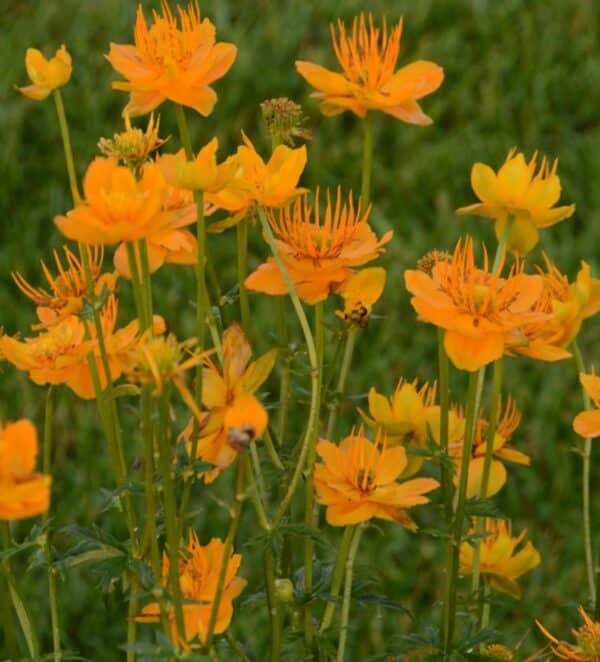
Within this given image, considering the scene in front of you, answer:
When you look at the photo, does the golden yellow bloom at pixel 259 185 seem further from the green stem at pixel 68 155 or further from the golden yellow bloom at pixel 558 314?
the golden yellow bloom at pixel 558 314

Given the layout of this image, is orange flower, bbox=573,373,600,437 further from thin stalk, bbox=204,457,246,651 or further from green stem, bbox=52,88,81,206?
green stem, bbox=52,88,81,206

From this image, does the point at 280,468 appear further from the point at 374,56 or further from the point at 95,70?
the point at 95,70

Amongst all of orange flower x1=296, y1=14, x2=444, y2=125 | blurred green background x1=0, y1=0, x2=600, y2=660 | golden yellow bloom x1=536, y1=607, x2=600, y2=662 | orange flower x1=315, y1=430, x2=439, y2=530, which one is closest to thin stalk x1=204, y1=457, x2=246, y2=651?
orange flower x1=315, y1=430, x2=439, y2=530

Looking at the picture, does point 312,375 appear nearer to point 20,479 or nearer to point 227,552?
point 227,552

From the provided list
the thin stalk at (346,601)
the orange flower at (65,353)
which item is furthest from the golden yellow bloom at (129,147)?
the thin stalk at (346,601)

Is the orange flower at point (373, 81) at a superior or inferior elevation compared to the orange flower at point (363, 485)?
superior
